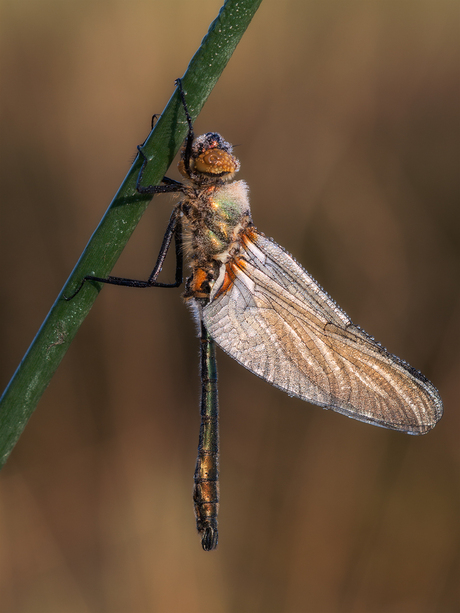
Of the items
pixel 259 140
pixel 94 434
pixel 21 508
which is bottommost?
pixel 21 508

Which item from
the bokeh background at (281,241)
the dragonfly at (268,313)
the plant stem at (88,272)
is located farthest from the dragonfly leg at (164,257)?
the bokeh background at (281,241)

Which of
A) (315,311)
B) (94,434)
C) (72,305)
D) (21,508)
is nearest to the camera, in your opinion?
(72,305)

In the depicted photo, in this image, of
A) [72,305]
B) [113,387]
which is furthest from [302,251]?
[72,305]

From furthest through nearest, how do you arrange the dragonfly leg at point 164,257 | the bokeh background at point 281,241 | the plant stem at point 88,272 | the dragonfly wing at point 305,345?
1. the bokeh background at point 281,241
2. the dragonfly leg at point 164,257
3. the dragonfly wing at point 305,345
4. the plant stem at point 88,272

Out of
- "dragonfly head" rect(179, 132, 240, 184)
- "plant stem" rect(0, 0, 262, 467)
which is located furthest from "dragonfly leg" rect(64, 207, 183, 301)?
"plant stem" rect(0, 0, 262, 467)

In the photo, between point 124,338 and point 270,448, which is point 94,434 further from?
point 270,448

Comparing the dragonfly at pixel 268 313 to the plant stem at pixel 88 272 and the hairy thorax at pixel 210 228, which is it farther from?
the plant stem at pixel 88 272

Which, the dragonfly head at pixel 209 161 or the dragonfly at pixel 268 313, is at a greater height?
the dragonfly head at pixel 209 161
